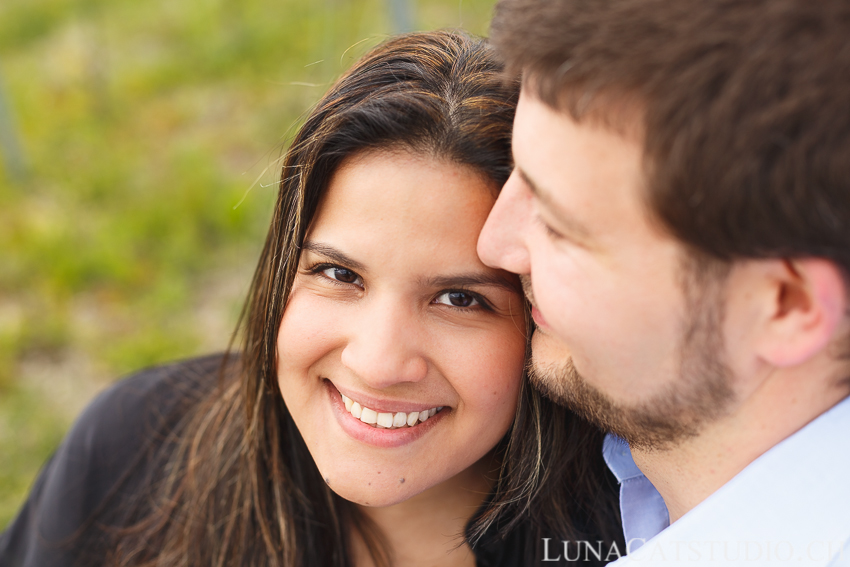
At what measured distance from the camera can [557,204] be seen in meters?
1.48

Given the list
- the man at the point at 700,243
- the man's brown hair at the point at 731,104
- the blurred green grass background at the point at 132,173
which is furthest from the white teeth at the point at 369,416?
the blurred green grass background at the point at 132,173

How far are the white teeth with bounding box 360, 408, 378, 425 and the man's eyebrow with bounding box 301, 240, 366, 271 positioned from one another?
0.34 meters

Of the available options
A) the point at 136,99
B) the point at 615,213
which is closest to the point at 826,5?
the point at 615,213

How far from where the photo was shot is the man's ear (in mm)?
1382

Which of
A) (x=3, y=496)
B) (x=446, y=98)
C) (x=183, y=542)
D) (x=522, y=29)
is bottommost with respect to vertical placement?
(x=3, y=496)

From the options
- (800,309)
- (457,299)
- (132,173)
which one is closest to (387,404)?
(457,299)

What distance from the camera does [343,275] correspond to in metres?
1.81

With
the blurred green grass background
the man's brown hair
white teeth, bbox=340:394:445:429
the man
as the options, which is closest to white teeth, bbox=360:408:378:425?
white teeth, bbox=340:394:445:429

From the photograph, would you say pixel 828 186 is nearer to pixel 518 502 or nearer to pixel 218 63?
pixel 518 502

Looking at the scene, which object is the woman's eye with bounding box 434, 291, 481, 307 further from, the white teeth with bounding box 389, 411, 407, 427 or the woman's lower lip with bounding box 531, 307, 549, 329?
the white teeth with bounding box 389, 411, 407, 427

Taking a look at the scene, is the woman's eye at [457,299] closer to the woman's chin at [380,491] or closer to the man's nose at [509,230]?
the man's nose at [509,230]

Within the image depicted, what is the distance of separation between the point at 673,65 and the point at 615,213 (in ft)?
0.91

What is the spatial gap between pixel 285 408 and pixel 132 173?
3397 millimetres

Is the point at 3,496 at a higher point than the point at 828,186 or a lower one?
lower
